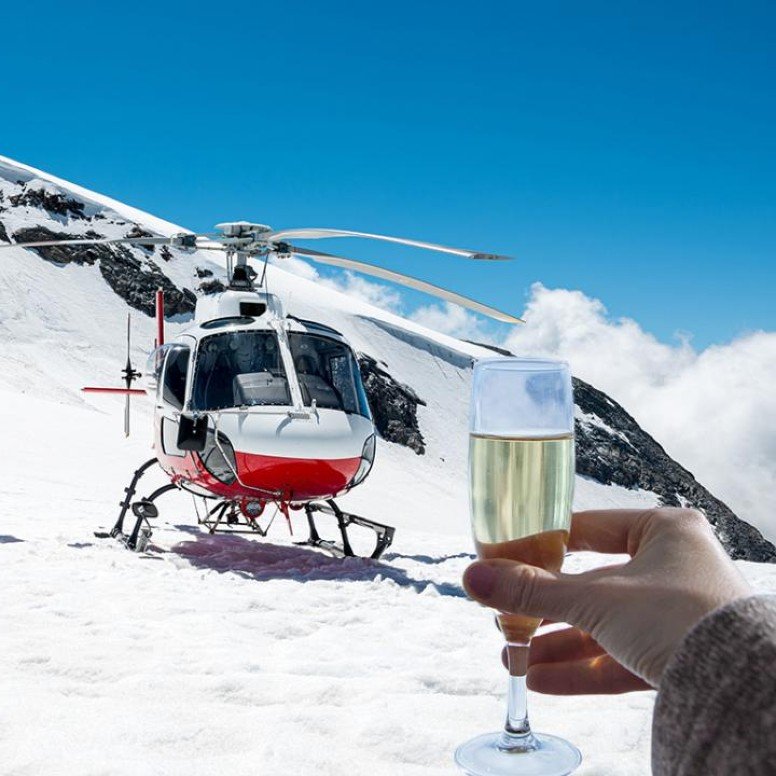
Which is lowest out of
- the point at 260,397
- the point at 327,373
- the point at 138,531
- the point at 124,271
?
the point at 138,531

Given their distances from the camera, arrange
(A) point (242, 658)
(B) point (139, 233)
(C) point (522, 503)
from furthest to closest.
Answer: (B) point (139, 233) < (A) point (242, 658) < (C) point (522, 503)

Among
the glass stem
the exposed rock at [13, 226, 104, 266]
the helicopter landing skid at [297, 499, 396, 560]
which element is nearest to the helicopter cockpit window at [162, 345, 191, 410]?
the helicopter landing skid at [297, 499, 396, 560]

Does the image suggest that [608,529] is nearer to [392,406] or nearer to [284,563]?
[284,563]

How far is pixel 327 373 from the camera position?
27.6ft

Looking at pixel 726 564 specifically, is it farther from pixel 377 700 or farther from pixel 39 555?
pixel 39 555

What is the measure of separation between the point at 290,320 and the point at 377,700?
5.35 metres

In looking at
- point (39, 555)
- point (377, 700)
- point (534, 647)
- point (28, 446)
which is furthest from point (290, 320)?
point (28, 446)

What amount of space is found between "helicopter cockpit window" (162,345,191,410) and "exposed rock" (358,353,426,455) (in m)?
56.5

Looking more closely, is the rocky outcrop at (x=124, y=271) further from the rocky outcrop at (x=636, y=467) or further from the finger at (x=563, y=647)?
the finger at (x=563, y=647)

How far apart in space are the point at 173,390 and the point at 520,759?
6.89 m

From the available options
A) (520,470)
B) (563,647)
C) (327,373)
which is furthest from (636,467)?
(520,470)

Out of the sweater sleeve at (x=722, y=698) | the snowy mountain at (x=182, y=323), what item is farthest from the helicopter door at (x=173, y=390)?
the snowy mountain at (x=182, y=323)

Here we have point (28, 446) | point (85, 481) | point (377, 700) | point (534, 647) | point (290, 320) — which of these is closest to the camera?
point (534, 647)

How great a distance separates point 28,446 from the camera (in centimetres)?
1961
